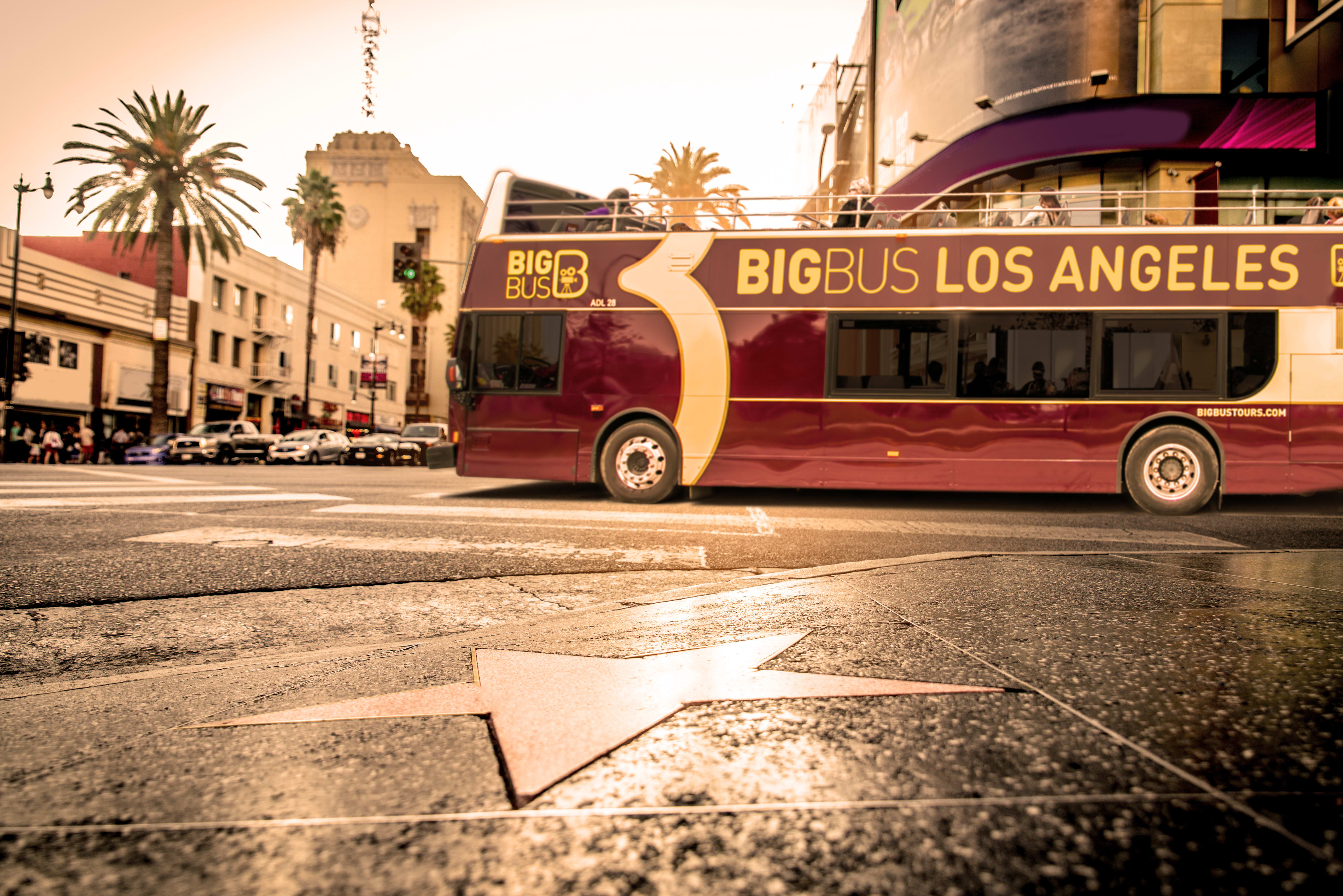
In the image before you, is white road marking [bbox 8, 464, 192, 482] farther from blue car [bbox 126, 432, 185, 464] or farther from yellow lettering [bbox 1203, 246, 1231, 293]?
yellow lettering [bbox 1203, 246, 1231, 293]

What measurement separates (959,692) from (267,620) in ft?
9.45

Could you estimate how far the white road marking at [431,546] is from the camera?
5039 mm

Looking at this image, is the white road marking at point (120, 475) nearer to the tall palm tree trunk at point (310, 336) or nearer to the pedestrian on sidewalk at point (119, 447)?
the pedestrian on sidewalk at point (119, 447)

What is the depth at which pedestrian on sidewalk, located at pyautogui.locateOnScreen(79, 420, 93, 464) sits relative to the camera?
93.0 feet

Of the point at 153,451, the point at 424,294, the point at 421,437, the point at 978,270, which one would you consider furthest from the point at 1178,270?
the point at 424,294

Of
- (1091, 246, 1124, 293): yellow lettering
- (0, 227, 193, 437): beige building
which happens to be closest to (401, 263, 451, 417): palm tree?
(0, 227, 193, 437): beige building

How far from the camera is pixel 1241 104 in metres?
17.0

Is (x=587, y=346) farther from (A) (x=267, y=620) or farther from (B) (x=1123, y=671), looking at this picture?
(B) (x=1123, y=671)

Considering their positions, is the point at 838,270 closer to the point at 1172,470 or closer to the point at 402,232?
the point at 1172,470

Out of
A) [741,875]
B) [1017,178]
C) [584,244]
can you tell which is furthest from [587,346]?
[1017,178]

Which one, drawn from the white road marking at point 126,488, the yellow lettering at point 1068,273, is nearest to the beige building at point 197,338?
the white road marking at point 126,488

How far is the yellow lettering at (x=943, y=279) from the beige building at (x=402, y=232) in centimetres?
6181

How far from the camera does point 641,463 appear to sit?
32.4 ft

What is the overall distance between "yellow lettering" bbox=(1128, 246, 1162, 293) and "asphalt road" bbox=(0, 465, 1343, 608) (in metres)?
2.71
